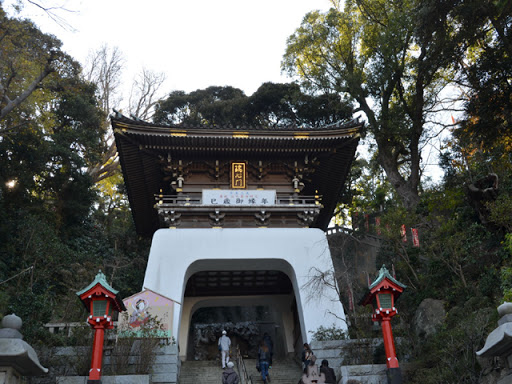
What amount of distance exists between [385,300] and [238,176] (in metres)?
6.92

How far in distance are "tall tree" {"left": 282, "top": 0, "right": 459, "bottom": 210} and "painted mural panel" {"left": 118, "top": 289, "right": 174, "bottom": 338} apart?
11.5 m

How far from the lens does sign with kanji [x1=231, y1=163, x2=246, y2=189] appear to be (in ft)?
48.6

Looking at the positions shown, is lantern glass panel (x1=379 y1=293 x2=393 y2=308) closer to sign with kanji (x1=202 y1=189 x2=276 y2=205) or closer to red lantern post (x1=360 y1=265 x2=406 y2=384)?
red lantern post (x1=360 y1=265 x2=406 y2=384)

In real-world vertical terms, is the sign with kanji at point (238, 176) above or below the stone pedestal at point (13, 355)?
above

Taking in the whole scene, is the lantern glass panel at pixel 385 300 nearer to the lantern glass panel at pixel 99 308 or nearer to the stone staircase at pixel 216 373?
the stone staircase at pixel 216 373

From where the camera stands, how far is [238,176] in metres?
14.9

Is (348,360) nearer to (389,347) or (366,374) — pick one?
(366,374)

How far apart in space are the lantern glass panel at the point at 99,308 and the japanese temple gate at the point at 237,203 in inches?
126

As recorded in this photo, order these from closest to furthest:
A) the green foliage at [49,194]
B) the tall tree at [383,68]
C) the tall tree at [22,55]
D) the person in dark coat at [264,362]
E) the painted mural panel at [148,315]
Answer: the painted mural panel at [148,315]
the person in dark coat at [264,362]
the tall tree at [22,55]
the green foliage at [49,194]
the tall tree at [383,68]

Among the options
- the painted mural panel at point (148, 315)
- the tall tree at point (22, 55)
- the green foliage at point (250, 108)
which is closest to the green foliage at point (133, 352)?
the painted mural panel at point (148, 315)

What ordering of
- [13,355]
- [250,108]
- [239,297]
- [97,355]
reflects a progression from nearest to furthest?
[13,355] → [97,355] → [239,297] → [250,108]

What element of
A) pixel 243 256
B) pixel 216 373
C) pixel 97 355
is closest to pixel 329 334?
pixel 216 373

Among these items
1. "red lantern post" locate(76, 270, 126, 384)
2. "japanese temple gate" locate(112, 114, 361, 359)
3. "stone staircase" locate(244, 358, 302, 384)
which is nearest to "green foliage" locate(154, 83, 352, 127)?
"japanese temple gate" locate(112, 114, 361, 359)

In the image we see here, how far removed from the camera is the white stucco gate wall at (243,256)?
501 inches
